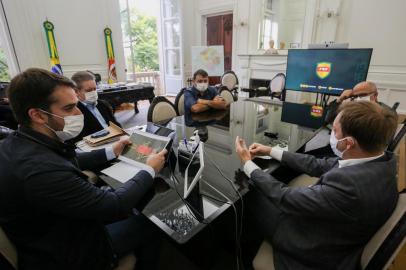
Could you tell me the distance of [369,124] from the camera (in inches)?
29.6

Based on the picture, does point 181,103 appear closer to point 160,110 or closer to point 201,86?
point 201,86

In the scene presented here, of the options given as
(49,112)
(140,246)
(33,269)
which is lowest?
(140,246)

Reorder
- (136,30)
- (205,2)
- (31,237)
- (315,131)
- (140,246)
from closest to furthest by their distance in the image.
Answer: (31,237) → (140,246) → (315,131) → (205,2) → (136,30)

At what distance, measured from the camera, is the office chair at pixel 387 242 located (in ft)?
2.25

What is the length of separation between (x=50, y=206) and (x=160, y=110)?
1648 millimetres

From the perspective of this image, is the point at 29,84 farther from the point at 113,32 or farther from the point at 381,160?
the point at 113,32

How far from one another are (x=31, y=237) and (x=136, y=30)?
9206mm

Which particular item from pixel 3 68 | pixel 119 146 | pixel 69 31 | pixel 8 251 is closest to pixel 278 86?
pixel 119 146

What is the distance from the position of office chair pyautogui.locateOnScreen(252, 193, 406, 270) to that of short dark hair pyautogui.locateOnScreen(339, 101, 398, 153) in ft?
0.72

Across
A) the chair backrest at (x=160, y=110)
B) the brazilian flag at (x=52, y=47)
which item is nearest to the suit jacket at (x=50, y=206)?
the chair backrest at (x=160, y=110)

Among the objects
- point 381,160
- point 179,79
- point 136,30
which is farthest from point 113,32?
point 381,160

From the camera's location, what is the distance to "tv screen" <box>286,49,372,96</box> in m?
3.01

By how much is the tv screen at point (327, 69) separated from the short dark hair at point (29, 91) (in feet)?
11.1

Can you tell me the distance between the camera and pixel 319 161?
1.20 metres
